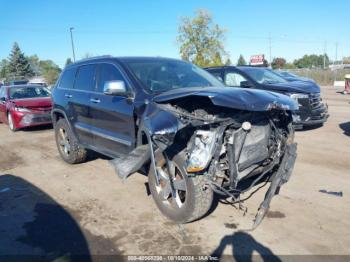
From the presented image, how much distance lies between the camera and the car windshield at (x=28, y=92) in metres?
11.9

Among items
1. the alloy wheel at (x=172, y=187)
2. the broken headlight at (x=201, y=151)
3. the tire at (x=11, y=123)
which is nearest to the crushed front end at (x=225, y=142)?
the broken headlight at (x=201, y=151)

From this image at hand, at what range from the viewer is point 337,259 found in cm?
326

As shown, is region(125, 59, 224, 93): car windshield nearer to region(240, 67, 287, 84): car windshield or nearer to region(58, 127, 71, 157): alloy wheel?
region(58, 127, 71, 157): alloy wheel

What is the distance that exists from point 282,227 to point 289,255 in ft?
1.90

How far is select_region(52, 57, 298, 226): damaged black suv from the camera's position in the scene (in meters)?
3.71

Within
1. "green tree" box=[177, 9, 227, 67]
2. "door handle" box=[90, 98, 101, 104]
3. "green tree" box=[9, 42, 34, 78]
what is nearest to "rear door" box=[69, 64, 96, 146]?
"door handle" box=[90, 98, 101, 104]

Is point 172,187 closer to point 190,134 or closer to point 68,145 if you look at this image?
point 190,134

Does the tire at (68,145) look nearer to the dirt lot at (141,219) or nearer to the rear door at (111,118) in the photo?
the dirt lot at (141,219)

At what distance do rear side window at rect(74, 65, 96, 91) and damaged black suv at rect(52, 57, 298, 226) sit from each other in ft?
1.52

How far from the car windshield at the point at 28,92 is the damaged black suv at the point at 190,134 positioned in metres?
7.74

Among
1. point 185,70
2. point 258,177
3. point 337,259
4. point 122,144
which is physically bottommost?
point 337,259

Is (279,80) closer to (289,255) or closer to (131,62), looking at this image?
(131,62)

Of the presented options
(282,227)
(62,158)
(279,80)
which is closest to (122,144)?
(282,227)

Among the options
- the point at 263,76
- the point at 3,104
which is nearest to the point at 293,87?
the point at 263,76
